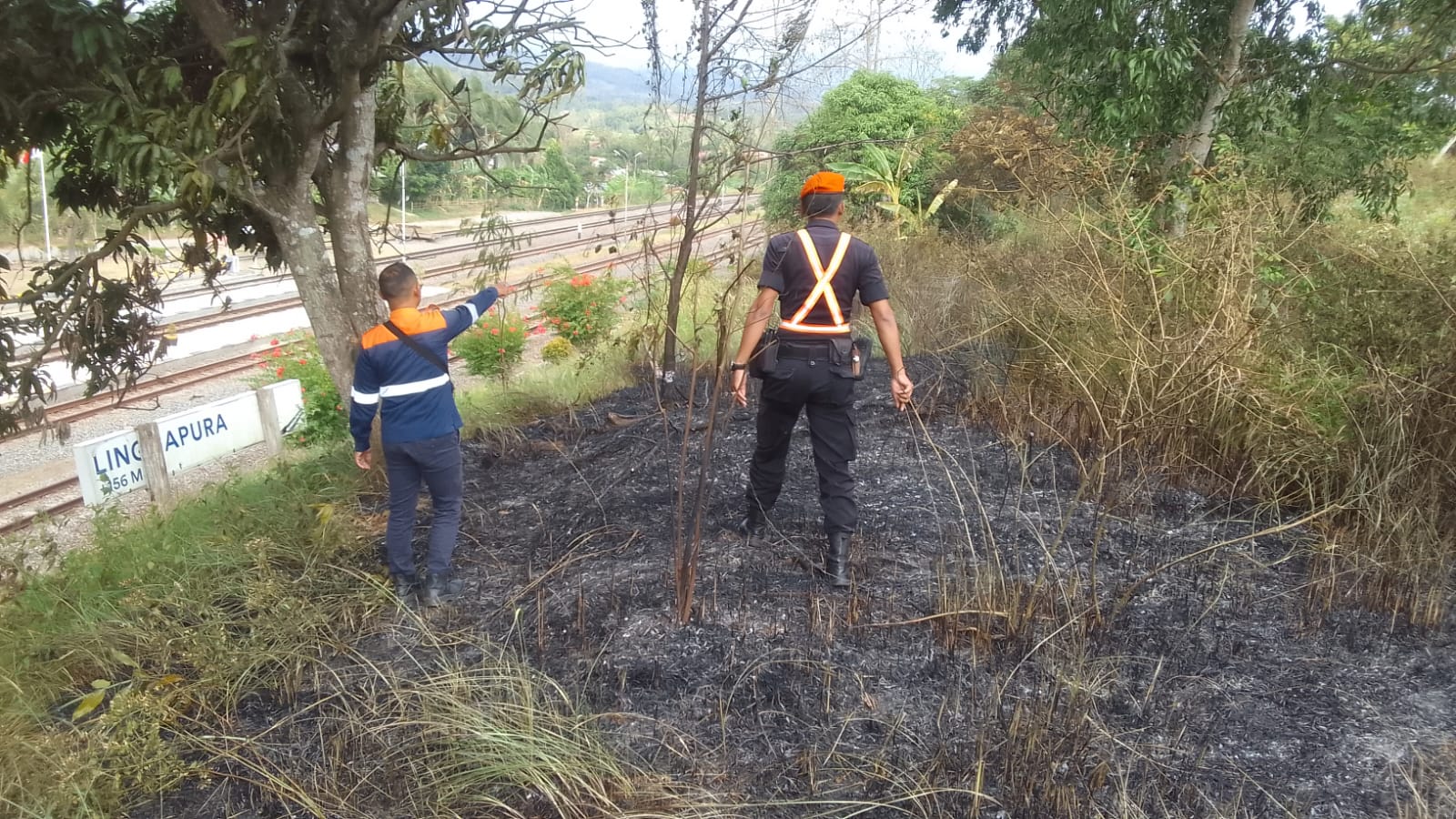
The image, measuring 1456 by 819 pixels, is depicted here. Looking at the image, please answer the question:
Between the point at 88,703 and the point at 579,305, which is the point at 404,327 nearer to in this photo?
the point at 88,703

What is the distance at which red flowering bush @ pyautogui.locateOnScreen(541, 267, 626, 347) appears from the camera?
1198 cm

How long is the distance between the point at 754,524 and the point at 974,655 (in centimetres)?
141

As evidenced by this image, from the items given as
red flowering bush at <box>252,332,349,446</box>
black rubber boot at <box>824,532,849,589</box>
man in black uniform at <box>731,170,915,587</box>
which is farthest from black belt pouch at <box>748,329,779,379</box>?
red flowering bush at <box>252,332,349,446</box>

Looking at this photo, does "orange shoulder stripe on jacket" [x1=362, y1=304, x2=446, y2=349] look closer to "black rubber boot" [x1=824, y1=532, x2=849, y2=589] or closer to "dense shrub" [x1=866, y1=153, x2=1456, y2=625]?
"black rubber boot" [x1=824, y1=532, x2=849, y2=589]

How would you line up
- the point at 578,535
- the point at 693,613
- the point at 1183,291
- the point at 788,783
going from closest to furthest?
the point at 788,783 → the point at 693,613 → the point at 578,535 → the point at 1183,291

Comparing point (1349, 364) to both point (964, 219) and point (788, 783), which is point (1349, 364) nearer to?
point (788, 783)

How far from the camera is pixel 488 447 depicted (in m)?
5.93

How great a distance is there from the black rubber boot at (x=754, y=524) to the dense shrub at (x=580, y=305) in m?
8.00

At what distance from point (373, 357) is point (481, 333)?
860cm

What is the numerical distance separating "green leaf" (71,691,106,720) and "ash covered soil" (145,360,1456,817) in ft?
3.05

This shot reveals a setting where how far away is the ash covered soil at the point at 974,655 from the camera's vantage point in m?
2.53

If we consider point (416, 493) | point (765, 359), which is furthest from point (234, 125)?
point (765, 359)

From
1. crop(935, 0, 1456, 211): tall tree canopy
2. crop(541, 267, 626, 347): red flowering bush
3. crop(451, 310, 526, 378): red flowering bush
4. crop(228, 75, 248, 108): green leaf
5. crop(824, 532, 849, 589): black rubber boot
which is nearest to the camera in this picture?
crop(228, 75, 248, 108): green leaf

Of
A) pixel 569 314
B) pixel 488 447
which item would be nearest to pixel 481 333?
pixel 569 314
